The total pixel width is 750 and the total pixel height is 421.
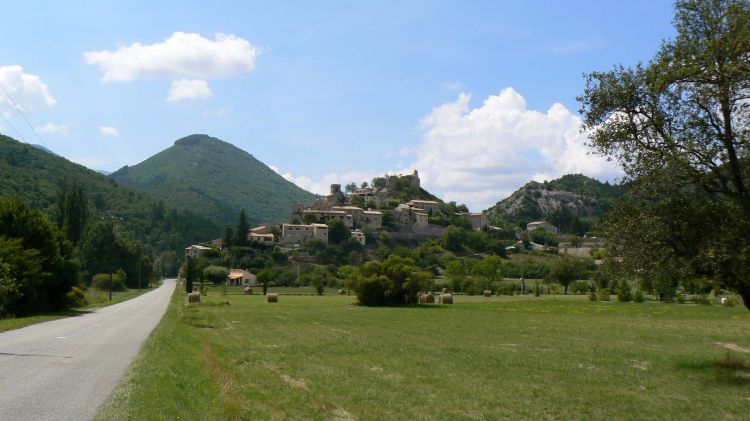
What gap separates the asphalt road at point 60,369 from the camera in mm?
12086

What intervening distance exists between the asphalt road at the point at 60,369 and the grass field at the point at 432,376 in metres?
0.68

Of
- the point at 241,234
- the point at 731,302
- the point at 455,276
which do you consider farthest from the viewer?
the point at 241,234

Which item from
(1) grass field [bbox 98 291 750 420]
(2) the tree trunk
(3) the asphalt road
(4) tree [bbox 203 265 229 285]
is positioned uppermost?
(2) the tree trunk

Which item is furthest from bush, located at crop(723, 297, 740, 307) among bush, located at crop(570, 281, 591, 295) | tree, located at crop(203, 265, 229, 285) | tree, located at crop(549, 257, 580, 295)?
tree, located at crop(203, 265, 229, 285)

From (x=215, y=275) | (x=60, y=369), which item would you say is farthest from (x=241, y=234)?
(x=60, y=369)

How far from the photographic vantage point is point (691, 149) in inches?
805

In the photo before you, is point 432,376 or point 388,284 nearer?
point 432,376

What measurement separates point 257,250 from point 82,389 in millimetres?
169046

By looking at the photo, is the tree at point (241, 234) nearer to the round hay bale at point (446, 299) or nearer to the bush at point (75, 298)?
the round hay bale at point (446, 299)

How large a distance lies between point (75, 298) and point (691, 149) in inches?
2075

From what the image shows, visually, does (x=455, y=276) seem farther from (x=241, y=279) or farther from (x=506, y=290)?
(x=241, y=279)

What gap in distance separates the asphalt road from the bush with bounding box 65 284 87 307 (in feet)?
77.9

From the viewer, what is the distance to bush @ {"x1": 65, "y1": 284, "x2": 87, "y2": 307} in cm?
5322

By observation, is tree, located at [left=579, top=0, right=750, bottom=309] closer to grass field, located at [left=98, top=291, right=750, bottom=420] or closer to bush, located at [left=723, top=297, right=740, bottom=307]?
grass field, located at [left=98, top=291, right=750, bottom=420]
